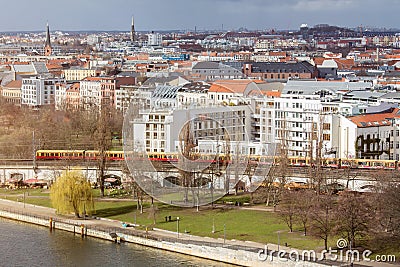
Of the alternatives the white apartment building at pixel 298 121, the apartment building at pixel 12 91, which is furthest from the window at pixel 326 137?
the apartment building at pixel 12 91

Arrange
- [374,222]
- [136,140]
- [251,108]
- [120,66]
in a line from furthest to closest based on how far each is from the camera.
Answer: [120,66], [251,108], [136,140], [374,222]

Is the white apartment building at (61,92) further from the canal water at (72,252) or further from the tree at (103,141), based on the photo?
the canal water at (72,252)

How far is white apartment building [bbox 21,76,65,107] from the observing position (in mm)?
45972

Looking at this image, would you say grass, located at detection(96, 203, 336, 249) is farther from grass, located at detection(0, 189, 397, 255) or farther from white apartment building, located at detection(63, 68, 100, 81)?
white apartment building, located at detection(63, 68, 100, 81)

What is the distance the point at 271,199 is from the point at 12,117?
1760 cm

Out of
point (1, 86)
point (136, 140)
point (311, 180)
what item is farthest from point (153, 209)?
point (1, 86)

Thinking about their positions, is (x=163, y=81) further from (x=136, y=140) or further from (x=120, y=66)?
(x=120, y=66)

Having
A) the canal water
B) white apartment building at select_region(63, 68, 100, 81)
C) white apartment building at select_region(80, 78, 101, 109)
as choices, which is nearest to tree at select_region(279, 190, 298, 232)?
the canal water

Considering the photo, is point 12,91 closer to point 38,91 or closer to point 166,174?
point 38,91

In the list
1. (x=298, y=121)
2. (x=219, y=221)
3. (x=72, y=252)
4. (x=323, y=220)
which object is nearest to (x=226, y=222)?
(x=219, y=221)

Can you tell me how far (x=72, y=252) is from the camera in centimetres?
1717

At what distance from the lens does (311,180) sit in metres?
20.2

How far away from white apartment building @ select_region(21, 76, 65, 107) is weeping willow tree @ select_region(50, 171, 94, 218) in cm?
Result: 2654

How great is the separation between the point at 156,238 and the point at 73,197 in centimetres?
288
